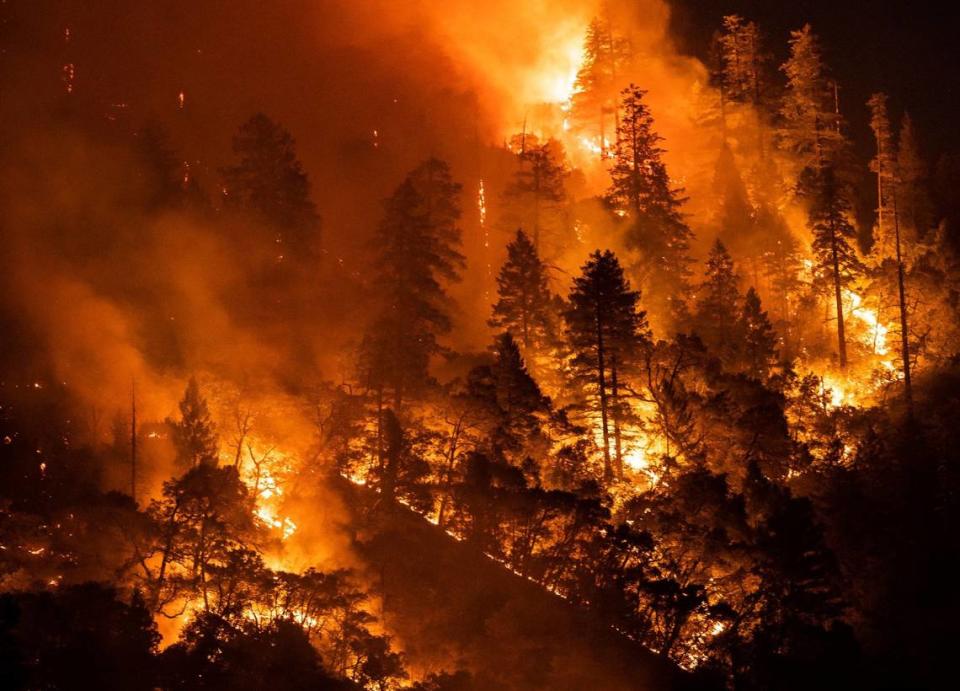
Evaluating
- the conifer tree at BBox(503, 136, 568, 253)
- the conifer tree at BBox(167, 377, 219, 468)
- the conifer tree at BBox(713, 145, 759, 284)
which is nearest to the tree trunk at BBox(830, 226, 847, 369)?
the conifer tree at BBox(713, 145, 759, 284)

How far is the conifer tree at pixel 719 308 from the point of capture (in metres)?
46.4

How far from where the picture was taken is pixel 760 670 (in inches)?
1222

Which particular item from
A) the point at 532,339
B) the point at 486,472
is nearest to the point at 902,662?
the point at 486,472

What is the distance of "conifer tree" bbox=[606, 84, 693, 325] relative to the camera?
5069 cm

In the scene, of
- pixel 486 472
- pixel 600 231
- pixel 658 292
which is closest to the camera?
pixel 486 472

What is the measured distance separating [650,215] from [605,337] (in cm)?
1528

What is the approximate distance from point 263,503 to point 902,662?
2601 centimetres

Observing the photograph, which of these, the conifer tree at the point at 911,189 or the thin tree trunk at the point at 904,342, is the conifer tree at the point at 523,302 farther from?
the conifer tree at the point at 911,189

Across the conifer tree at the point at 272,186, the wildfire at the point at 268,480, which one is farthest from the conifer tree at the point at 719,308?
the conifer tree at the point at 272,186

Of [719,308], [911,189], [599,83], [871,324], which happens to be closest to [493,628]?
[719,308]

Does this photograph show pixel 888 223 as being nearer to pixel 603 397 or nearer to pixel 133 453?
pixel 603 397

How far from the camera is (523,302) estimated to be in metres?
47.0

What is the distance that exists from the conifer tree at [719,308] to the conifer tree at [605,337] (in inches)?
236

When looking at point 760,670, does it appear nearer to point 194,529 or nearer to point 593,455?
point 593,455
